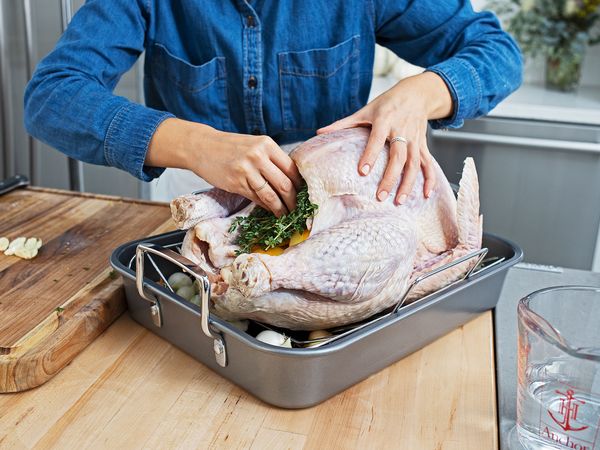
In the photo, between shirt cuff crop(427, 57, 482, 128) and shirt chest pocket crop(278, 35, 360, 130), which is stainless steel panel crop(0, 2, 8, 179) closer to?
shirt chest pocket crop(278, 35, 360, 130)

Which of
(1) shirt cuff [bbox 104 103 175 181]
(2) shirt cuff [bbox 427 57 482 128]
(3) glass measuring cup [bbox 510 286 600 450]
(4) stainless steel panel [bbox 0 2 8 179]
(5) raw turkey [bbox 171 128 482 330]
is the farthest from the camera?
(4) stainless steel panel [bbox 0 2 8 179]

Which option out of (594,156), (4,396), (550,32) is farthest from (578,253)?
(4,396)

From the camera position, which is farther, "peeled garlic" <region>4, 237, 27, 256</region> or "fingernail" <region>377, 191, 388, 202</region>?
"peeled garlic" <region>4, 237, 27, 256</region>

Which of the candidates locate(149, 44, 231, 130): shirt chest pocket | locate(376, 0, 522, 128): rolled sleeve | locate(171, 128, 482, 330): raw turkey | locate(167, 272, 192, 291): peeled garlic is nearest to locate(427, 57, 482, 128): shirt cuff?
locate(376, 0, 522, 128): rolled sleeve

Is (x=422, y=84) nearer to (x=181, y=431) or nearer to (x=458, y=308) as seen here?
(x=458, y=308)

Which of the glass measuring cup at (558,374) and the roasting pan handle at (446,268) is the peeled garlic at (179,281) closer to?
the roasting pan handle at (446,268)

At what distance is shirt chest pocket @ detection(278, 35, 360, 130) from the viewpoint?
1.35 metres

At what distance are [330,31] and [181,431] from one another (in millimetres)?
889

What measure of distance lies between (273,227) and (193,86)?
52cm

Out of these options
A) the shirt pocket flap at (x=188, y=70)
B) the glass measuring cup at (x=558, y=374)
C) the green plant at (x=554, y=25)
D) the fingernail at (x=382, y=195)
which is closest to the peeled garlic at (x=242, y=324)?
the fingernail at (x=382, y=195)

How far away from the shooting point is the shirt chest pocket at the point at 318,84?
1354mm

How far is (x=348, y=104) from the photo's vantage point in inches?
57.5

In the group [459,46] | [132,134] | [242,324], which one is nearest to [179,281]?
[242,324]

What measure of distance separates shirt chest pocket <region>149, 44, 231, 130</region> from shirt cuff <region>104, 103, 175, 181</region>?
0.97 feet
